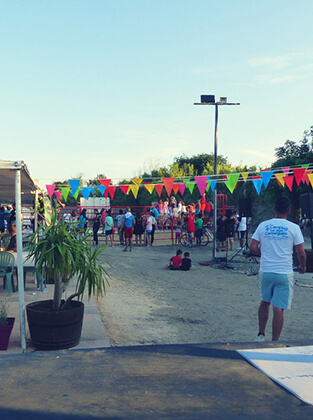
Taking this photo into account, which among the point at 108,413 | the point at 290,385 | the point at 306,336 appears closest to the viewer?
the point at 108,413

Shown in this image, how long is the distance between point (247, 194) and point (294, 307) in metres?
23.6

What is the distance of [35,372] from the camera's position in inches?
103

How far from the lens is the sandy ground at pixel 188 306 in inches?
220

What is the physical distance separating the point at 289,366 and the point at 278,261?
1656 millimetres

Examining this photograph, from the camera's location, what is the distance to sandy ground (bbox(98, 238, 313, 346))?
220 inches

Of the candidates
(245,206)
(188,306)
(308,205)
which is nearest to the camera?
(188,306)

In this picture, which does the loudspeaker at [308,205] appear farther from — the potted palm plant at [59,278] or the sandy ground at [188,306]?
the potted palm plant at [59,278]

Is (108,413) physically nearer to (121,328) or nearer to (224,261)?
(121,328)

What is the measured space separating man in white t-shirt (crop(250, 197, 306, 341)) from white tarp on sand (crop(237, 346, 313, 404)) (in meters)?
1.14

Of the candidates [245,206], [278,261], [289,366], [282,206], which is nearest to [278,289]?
[278,261]

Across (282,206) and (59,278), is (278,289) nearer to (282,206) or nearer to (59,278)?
(282,206)

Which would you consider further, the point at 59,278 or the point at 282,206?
the point at 59,278

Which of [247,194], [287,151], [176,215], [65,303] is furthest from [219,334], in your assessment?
[247,194]

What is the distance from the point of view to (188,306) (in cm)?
734
